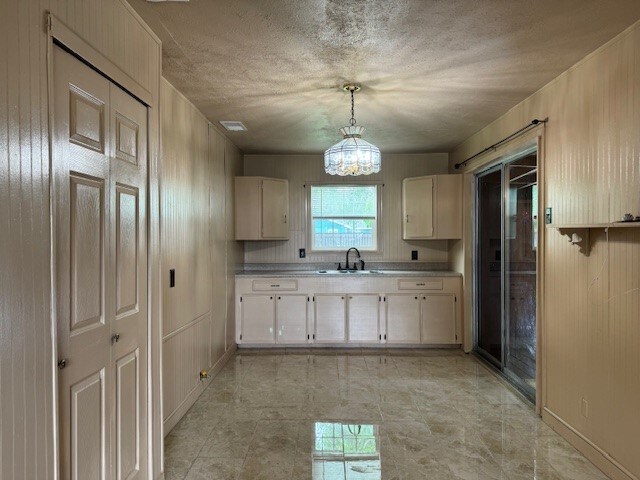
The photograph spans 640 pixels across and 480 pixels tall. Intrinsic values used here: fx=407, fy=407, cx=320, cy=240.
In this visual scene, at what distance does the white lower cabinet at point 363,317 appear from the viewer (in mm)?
5043

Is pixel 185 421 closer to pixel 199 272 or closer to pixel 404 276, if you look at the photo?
pixel 199 272

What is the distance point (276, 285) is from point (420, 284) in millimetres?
1785

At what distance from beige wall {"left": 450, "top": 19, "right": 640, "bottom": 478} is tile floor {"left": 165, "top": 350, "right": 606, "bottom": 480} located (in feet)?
1.01

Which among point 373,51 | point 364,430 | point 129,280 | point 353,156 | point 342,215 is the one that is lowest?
point 364,430

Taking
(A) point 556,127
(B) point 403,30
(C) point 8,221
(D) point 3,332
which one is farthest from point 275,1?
(A) point 556,127

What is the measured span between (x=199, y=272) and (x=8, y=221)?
2.42 meters

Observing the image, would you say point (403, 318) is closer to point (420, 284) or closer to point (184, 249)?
point (420, 284)

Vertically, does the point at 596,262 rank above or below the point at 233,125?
below

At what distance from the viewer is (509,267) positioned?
13.0ft

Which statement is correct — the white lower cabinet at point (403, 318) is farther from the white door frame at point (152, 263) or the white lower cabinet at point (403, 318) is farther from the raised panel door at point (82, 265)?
the raised panel door at point (82, 265)

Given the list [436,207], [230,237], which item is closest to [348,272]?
[436,207]

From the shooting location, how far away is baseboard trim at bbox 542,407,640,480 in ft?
7.47

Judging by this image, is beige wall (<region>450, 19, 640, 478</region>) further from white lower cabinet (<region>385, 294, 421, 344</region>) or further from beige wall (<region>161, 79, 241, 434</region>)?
beige wall (<region>161, 79, 241, 434</region>)

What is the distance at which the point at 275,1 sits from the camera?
196 cm
